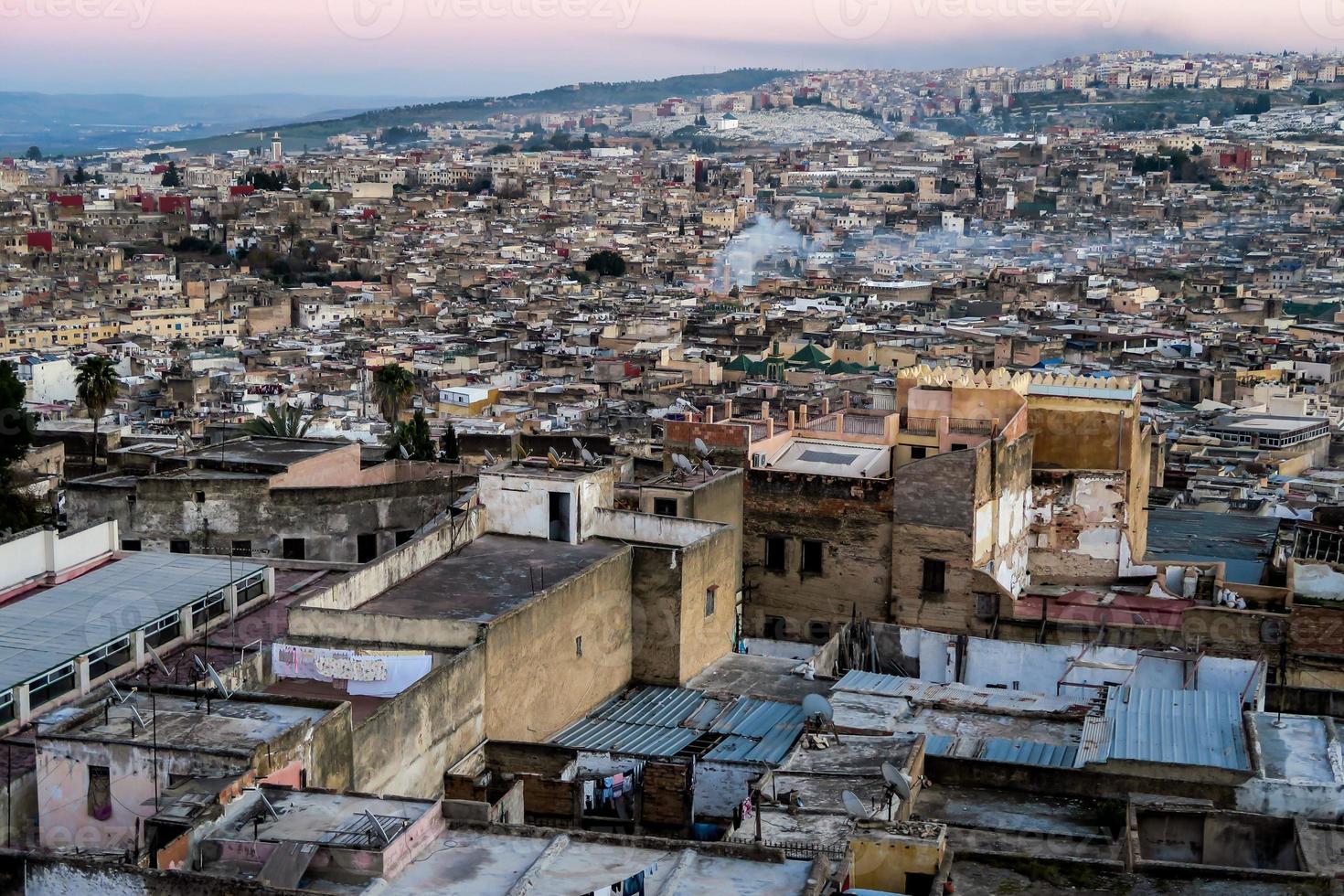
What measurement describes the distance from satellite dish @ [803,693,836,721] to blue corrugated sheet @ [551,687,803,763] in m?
0.20

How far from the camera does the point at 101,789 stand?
7.97 meters

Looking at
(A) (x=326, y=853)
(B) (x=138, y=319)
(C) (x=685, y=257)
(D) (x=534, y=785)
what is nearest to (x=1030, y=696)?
(D) (x=534, y=785)

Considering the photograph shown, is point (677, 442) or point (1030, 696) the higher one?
point (677, 442)

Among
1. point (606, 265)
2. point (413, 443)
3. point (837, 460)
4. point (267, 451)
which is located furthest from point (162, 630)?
point (606, 265)

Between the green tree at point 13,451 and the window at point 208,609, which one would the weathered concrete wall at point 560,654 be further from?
the green tree at point 13,451

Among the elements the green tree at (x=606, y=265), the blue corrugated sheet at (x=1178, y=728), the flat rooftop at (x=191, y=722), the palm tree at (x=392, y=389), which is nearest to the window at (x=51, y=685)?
the flat rooftop at (x=191, y=722)

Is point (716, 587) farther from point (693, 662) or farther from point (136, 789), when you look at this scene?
point (136, 789)

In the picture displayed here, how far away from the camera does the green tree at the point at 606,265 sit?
71.6 metres

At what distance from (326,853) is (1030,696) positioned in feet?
20.2

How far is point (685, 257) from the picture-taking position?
260 ft

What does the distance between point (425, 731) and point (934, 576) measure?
238 inches

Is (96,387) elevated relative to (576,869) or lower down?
lower down

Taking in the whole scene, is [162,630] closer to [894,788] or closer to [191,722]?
[191,722]

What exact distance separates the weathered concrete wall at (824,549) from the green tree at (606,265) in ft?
185
